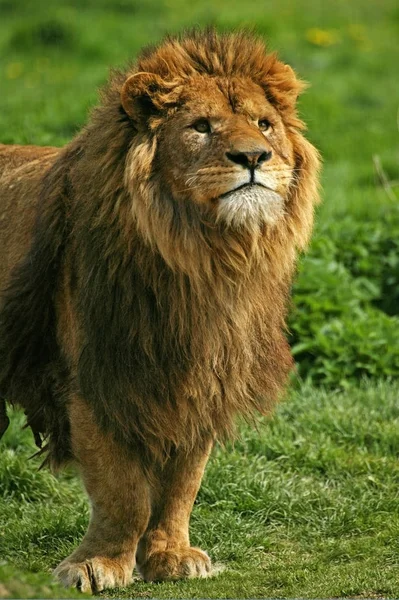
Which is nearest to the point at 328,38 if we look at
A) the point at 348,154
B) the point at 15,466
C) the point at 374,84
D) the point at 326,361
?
the point at 374,84

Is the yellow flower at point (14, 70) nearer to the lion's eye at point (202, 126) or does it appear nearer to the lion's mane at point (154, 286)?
the lion's mane at point (154, 286)

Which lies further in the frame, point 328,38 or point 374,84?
point 328,38

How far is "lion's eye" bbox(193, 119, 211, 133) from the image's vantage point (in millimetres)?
4781

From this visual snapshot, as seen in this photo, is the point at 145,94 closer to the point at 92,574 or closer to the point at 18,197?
the point at 18,197

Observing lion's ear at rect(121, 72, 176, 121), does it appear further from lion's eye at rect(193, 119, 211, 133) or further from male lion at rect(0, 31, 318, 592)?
lion's eye at rect(193, 119, 211, 133)

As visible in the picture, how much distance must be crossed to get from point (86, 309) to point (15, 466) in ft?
5.66

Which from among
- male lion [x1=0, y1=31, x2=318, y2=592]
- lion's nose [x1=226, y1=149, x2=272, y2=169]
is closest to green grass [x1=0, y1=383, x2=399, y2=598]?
male lion [x1=0, y1=31, x2=318, y2=592]

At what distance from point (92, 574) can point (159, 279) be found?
3.75ft

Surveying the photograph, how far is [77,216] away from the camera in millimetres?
5074

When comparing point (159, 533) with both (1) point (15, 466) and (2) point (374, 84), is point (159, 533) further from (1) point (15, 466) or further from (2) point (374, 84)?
(2) point (374, 84)

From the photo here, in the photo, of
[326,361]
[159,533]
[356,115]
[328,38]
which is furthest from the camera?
[328,38]

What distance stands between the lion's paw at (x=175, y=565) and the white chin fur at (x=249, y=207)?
138 cm

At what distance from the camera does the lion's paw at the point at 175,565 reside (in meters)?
5.24

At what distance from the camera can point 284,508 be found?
612cm
